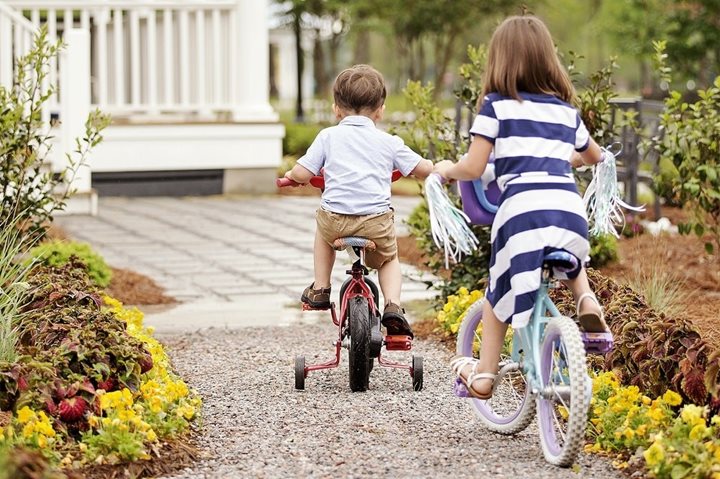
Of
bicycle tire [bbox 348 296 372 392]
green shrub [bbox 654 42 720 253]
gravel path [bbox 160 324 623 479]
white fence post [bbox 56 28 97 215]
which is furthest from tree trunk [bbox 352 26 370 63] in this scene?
bicycle tire [bbox 348 296 372 392]

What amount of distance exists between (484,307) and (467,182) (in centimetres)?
43

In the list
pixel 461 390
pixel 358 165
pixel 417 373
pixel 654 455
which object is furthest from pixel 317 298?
pixel 654 455

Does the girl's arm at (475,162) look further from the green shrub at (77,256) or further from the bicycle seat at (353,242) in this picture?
the green shrub at (77,256)

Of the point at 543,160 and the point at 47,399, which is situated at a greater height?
the point at 543,160

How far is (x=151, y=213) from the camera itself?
12.0 m

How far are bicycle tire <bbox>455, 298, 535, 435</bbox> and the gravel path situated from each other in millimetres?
59

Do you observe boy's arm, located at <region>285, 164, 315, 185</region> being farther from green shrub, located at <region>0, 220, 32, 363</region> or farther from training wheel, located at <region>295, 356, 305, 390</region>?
green shrub, located at <region>0, 220, 32, 363</region>

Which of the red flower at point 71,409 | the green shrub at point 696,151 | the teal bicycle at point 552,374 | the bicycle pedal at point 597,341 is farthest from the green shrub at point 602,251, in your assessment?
the red flower at point 71,409

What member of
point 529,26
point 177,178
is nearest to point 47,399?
point 529,26

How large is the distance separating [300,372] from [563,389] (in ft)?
4.98

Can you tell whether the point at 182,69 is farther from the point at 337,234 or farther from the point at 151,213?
the point at 337,234

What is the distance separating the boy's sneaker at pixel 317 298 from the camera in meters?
5.39

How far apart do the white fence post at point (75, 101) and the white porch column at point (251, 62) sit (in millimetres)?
2118

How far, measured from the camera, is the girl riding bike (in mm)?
4070
